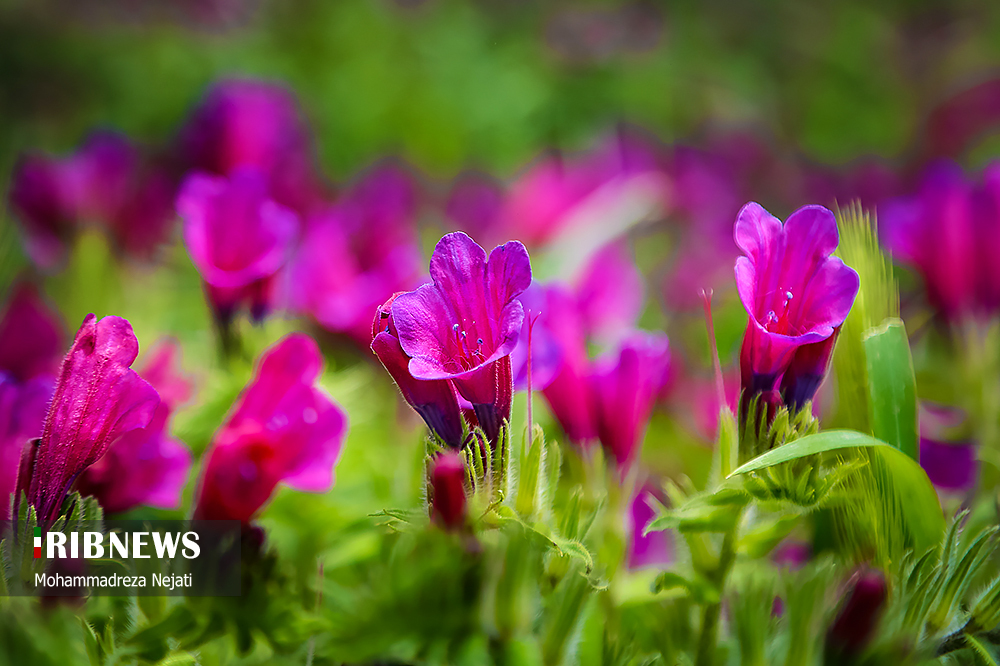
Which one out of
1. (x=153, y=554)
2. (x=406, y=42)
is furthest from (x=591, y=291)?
(x=406, y=42)

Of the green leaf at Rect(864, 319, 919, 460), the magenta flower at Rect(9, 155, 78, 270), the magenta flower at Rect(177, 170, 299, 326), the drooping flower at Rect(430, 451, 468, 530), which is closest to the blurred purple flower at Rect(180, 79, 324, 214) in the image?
the magenta flower at Rect(9, 155, 78, 270)

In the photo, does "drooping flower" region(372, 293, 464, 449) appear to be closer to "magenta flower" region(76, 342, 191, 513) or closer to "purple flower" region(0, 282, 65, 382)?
"magenta flower" region(76, 342, 191, 513)

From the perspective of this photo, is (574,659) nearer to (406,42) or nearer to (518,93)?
(518,93)

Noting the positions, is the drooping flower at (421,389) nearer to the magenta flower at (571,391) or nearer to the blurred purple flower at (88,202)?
the magenta flower at (571,391)

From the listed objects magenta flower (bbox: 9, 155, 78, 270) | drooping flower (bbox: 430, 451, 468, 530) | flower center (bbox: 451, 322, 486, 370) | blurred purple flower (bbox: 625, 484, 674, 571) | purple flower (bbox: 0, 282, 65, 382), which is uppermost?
magenta flower (bbox: 9, 155, 78, 270)

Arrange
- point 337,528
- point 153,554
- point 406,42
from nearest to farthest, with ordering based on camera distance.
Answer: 1. point 153,554
2. point 337,528
3. point 406,42

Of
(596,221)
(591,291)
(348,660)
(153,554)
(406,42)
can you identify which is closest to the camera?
(348,660)

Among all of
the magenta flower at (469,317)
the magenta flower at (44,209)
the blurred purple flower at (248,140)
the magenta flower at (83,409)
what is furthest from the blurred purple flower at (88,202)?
the magenta flower at (469,317)
